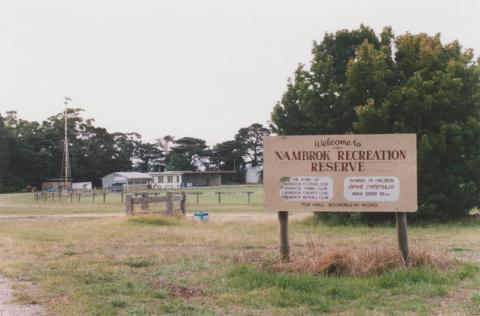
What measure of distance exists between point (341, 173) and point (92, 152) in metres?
101

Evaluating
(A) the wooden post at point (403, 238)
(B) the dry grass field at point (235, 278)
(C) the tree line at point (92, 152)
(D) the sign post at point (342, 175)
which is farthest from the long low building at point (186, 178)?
(A) the wooden post at point (403, 238)

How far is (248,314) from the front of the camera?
6.45 metres

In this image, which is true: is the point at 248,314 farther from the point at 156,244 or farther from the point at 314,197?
the point at 156,244

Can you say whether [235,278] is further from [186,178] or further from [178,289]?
[186,178]

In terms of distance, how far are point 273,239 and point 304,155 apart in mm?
5129

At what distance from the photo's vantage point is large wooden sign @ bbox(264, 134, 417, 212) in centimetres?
917

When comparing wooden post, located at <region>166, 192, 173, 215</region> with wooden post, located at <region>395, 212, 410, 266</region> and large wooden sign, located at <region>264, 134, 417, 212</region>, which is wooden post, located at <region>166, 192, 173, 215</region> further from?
wooden post, located at <region>395, 212, 410, 266</region>

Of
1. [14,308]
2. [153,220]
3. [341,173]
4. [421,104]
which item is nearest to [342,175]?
[341,173]

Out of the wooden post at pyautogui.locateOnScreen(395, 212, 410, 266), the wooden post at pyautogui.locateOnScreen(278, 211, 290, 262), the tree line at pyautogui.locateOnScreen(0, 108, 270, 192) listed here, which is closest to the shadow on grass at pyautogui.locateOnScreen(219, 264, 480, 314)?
the wooden post at pyautogui.locateOnScreen(395, 212, 410, 266)

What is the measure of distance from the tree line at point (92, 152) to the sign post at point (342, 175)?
86.1 m

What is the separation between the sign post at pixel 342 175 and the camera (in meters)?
9.16

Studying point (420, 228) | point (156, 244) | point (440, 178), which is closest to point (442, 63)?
point (440, 178)

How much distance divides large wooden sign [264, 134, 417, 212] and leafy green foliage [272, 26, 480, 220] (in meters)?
8.62

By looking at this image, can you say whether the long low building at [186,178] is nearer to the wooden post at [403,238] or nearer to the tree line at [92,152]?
the tree line at [92,152]
